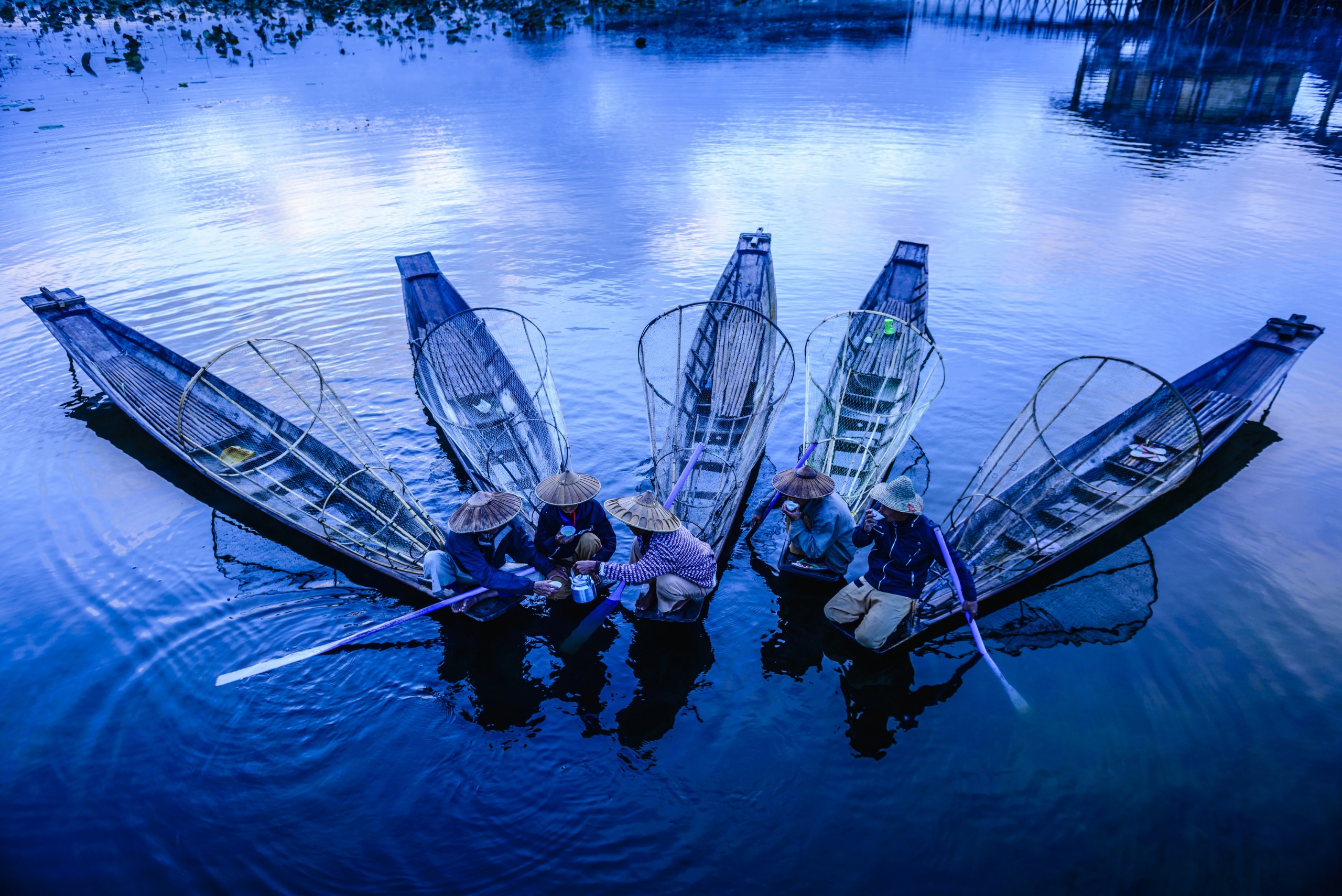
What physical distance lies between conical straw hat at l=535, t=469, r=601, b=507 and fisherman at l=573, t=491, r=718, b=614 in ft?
0.87

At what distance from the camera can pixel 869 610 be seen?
545cm

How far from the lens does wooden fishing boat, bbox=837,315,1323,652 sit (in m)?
5.83

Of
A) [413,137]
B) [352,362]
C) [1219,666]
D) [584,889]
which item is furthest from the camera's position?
[413,137]

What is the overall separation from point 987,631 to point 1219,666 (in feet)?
6.13

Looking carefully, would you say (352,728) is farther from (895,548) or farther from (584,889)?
(895,548)

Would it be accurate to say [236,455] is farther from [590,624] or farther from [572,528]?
[590,624]

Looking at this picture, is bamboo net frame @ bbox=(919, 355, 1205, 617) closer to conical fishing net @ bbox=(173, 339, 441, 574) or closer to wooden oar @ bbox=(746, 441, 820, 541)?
wooden oar @ bbox=(746, 441, 820, 541)

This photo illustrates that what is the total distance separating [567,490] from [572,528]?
17.8 inches

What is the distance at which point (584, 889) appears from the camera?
4.10 metres

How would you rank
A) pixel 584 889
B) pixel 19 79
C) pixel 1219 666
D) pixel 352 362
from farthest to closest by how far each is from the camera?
pixel 19 79
pixel 352 362
pixel 1219 666
pixel 584 889

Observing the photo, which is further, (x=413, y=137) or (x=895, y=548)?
(x=413, y=137)

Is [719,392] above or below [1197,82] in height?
below

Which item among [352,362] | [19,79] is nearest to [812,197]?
[352,362]

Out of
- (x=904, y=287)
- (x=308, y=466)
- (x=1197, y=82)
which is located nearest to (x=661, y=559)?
(x=308, y=466)
